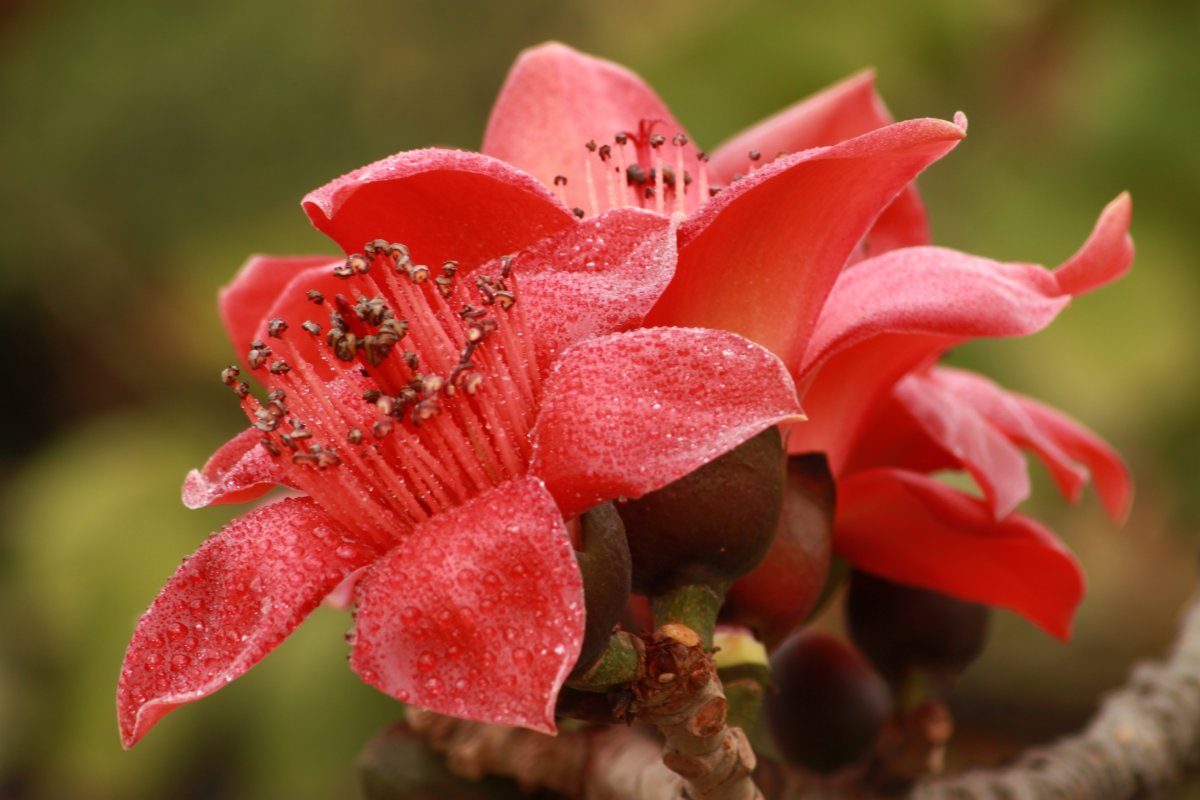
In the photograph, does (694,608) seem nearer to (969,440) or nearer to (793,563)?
(793,563)

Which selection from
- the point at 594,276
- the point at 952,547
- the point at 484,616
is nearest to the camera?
the point at 484,616

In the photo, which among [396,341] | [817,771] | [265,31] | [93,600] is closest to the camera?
[396,341]

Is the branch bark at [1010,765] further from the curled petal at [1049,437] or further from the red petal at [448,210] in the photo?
the red petal at [448,210]

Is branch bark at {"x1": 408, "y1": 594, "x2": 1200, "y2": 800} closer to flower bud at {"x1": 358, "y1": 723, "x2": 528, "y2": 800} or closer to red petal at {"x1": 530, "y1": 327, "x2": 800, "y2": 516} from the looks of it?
flower bud at {"x1": 358, "y1": 723, "x2": 528, "y2": 800}

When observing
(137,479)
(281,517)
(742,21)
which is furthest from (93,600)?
(281,517)

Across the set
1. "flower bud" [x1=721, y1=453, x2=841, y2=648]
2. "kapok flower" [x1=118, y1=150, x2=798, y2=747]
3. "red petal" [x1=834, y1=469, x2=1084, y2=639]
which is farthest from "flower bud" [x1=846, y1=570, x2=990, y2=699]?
"kapok flower" [x1=118, y1=150, x2=798, y2=747]

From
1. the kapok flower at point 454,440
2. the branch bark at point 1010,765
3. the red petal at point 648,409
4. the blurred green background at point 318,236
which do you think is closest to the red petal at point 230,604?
the kapok flower at point 454,440

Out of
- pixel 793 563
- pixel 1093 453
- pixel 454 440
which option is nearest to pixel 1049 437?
pixel 1093 453

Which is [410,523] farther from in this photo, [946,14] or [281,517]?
[946,14]
